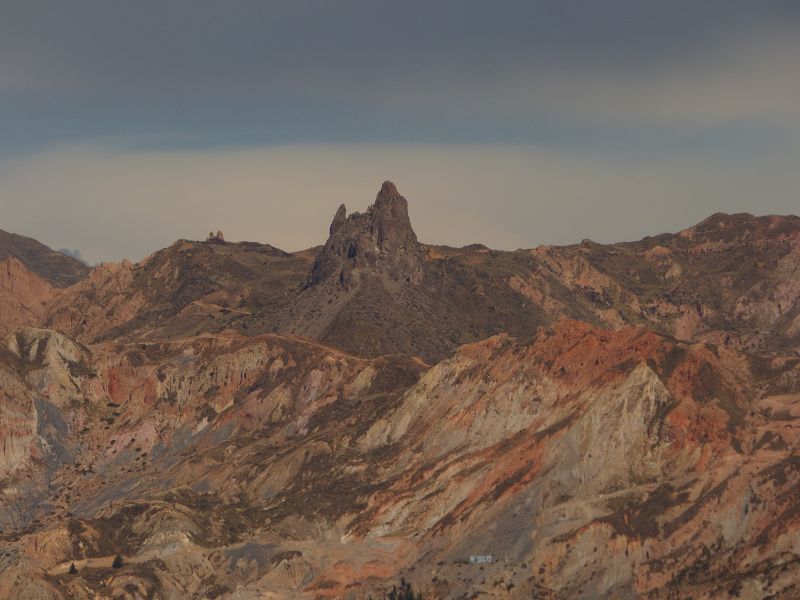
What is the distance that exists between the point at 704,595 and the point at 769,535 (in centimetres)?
1172

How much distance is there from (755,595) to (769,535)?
12380 mm

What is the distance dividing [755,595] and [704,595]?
6.98m

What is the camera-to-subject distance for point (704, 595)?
636ft

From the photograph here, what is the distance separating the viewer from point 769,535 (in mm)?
199375

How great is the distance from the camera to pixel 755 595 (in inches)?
7431
